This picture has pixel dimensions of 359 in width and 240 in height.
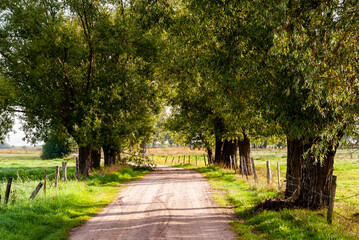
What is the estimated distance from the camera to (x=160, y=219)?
10352 mm

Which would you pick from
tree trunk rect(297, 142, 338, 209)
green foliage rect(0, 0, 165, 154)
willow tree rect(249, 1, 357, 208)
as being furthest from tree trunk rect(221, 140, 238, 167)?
willow tree rect(249, 1, 357, 208)

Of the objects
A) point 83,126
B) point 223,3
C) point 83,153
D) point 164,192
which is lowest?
point 164,192

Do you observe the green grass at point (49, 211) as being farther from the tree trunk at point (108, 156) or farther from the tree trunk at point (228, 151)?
the tree trunk at point (228, 151)

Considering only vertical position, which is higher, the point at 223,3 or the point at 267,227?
the point at 223,3

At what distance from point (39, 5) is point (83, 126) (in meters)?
8.47

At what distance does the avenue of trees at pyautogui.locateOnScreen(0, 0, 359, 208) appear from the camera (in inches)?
310

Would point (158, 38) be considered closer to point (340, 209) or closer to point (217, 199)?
point (217, 199)

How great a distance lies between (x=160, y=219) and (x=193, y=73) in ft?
24.1

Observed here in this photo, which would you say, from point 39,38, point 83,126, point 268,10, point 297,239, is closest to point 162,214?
point 297,239

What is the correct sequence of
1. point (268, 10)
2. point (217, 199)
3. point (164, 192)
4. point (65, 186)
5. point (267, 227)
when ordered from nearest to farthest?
point (268, 10)
point (267, 227)
point (217, 199)
point (65, 186)
point (164, 192)

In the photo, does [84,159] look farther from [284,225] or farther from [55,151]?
[55,151]

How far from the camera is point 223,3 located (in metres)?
10.7

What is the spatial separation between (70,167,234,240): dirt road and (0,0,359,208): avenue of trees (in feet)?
11.0

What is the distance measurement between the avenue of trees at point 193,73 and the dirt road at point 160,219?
3365 mm
